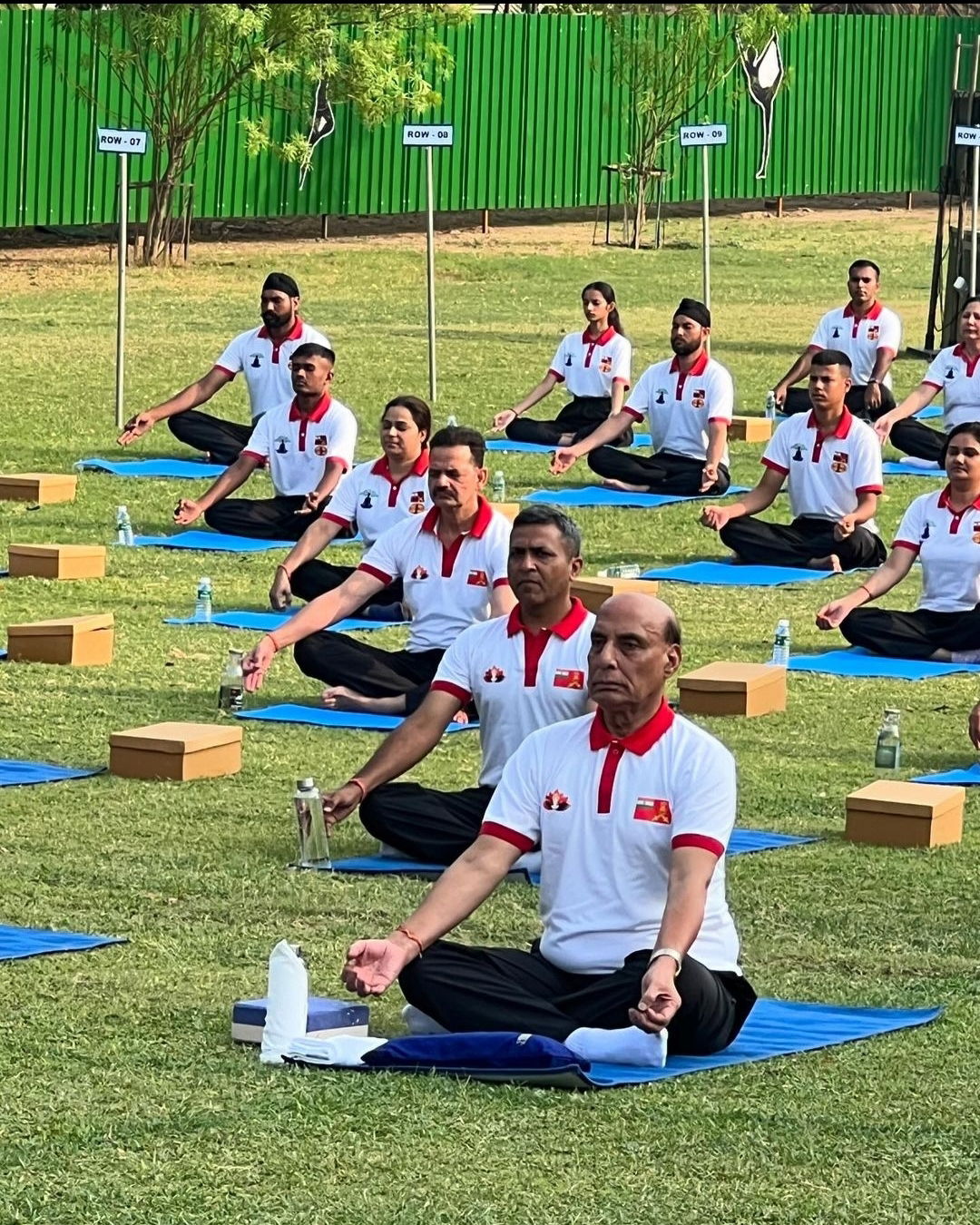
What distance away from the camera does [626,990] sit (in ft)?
20.6

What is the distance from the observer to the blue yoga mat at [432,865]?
27.9 feet

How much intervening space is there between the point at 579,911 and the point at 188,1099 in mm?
979

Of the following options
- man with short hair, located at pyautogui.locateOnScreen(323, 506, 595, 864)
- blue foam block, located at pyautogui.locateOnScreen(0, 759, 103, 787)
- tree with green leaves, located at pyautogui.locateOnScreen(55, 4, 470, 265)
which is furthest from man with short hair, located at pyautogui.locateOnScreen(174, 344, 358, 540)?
tree with green leaves, located at pyautogui.locateOnScreen(55, 4, 470, 265)

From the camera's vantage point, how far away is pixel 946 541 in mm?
12086

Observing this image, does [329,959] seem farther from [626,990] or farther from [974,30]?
[974,30]

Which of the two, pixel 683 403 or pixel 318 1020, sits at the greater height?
pixel 683 403

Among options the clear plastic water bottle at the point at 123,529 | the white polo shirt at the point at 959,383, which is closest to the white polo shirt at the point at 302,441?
the clear plastic water bottle at the point at 123,529

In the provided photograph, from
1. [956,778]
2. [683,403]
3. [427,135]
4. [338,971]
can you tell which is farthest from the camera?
[427,135]

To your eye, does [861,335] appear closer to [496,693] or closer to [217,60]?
[496,693]

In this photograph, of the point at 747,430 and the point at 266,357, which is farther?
the point at 747,430

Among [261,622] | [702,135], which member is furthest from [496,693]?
[702,135]

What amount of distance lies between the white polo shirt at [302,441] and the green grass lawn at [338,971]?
0.52 m

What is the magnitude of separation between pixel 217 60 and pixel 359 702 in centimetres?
1776

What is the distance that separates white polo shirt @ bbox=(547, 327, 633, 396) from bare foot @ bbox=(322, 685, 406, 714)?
7.13 meters
